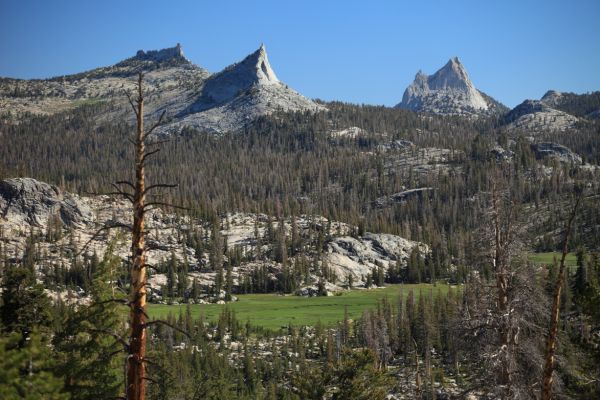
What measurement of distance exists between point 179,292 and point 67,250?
4755 centimetres

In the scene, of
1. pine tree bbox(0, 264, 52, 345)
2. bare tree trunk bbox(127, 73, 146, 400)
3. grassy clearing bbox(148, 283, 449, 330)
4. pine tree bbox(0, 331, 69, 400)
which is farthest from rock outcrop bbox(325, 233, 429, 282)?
bare tree trunk bbox(127, 73, 146, 400)

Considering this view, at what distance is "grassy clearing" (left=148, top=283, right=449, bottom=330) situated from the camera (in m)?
125

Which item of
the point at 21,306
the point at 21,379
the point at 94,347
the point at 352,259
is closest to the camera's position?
the point at 21,379

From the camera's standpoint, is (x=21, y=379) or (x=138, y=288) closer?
(x=138, y=288)

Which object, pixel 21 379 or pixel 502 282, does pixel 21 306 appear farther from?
pixel 502 282

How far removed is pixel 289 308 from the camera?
141 metres

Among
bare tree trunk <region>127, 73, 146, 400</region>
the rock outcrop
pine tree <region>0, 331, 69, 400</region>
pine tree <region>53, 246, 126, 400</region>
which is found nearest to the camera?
bare tree trunk <region>127, 73, 146, 400</region>

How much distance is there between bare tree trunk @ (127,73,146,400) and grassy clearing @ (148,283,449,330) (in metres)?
106

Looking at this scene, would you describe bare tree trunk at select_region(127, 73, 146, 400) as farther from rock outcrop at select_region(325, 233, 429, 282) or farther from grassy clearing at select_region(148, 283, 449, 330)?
rock outcrop at select_region(325, 233, 429, 282)

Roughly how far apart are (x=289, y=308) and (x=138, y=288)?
427 feet

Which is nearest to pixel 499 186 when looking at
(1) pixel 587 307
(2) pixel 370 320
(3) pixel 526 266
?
(3) pixel 526 266

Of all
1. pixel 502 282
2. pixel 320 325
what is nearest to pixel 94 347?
pixel 502 282

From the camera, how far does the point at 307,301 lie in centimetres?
15125

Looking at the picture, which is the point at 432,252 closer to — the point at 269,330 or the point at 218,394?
the point at 269,330
